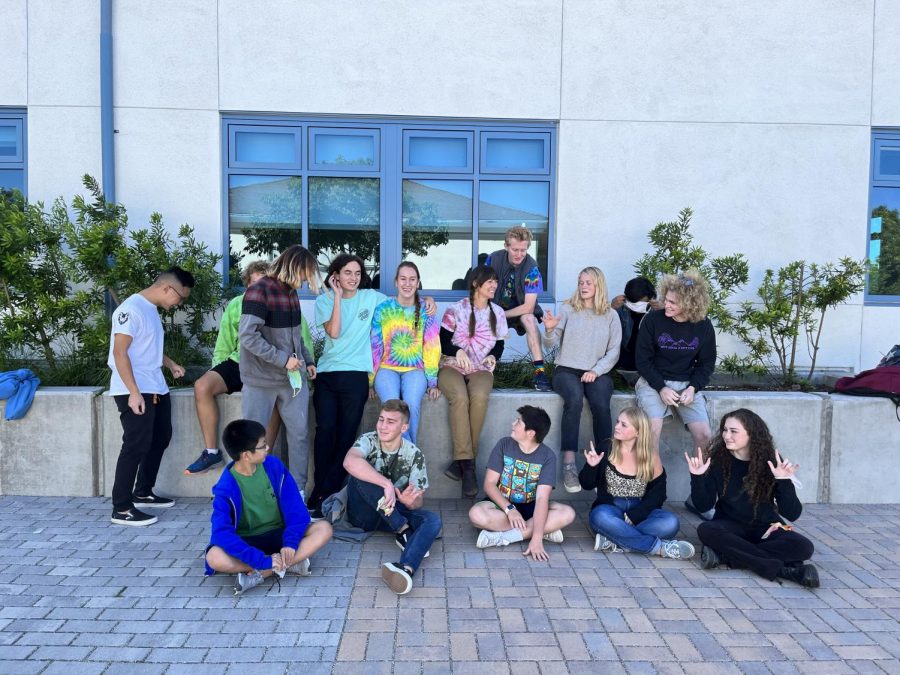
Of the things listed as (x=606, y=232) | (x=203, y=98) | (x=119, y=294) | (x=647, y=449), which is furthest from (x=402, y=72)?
(x=647, y=449)

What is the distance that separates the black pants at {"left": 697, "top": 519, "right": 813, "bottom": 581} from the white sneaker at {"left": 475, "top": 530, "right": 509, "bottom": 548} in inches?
53.1

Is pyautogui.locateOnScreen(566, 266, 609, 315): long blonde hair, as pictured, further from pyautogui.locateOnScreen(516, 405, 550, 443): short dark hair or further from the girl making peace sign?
Result: the girl making peace sign

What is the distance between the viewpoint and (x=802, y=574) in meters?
4.30

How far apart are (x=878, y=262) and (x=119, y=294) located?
8.19 m

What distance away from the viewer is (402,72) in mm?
7289

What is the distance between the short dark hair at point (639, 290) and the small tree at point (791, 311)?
1124 mm

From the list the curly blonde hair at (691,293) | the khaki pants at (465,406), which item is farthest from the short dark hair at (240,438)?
the curly blonde hair at (691,293)

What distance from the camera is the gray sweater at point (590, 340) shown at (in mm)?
5988

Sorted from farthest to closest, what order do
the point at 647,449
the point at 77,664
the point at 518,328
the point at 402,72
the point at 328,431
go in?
the point at 402,72
the point at 518,328
the point at 328,431
the point at 647,449
the point at 77,664

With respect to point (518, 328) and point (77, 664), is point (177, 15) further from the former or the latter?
point (77, 664)

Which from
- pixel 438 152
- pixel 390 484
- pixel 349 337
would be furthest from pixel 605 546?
pixel 438 152

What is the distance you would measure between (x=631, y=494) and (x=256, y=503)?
103 inches

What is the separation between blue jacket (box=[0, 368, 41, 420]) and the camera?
5.77m

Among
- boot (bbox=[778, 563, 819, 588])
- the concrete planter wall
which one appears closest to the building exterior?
the concrete planter wall
